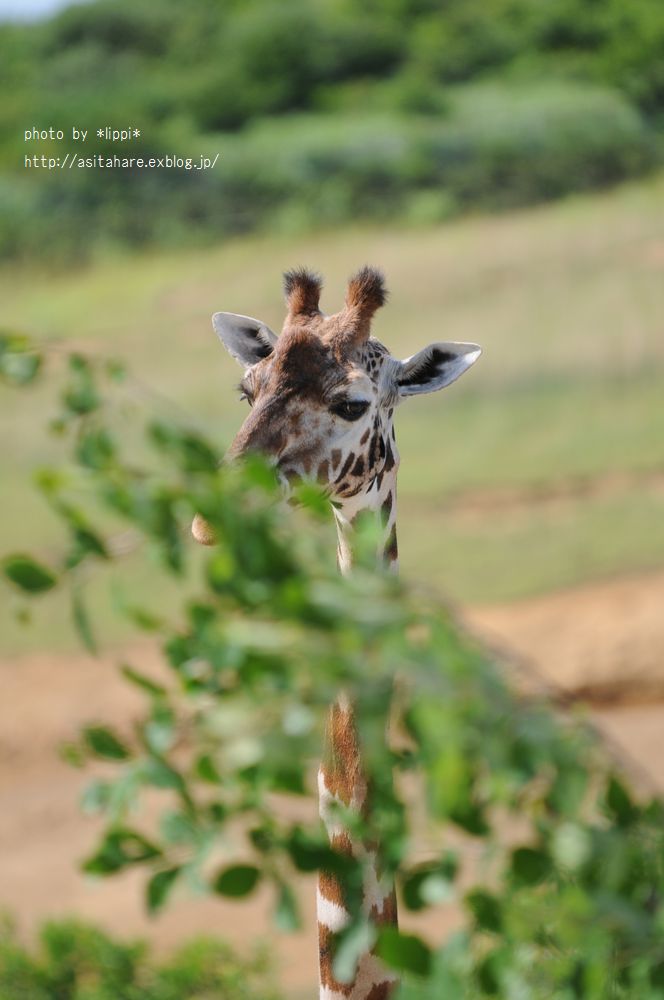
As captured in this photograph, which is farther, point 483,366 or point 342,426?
point 483,366

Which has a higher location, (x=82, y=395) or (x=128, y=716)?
(x=82, y=395)

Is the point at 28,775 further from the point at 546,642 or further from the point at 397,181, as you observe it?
the point at 397,181

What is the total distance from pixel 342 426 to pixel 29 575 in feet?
7.37

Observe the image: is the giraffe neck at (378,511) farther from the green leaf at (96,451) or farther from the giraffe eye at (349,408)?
the green leaf at (96,451)

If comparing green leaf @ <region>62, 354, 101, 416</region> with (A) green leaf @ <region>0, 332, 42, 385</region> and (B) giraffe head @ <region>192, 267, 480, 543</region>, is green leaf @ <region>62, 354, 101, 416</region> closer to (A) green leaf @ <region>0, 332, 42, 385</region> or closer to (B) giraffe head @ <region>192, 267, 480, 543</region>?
(A) green leaf @ <region>0, 332, 42, 385</region>

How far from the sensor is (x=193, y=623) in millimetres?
1600

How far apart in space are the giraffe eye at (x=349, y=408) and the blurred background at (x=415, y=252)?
22.2 feet

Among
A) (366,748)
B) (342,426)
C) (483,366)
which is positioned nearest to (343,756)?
(342,426)

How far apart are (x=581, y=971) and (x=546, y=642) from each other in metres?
9.56

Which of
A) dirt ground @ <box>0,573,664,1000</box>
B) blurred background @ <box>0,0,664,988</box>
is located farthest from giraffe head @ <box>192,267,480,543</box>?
blurred background @ <box>0,0,664,988</box>

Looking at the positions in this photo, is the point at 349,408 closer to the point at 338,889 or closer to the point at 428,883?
the point at 338,889

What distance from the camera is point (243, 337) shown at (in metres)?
4.35

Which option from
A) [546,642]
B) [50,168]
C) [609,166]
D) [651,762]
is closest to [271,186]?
[50,168]

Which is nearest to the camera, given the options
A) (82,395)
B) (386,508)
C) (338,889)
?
(82,395)
